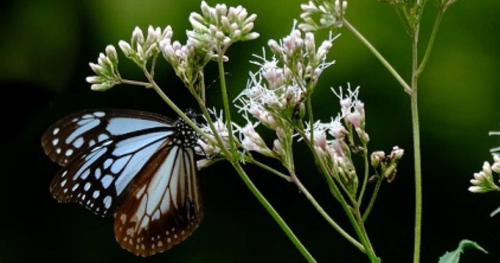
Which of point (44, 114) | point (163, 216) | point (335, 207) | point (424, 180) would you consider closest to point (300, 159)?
point (335, 207)

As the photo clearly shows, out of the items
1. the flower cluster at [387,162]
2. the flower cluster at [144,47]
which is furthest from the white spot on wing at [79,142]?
the flower cluster at [387,162]

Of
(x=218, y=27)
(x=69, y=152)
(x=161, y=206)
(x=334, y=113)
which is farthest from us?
(x=334, y=113)

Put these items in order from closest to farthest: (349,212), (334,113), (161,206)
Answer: (349,212) → (161,206) → (334,113)

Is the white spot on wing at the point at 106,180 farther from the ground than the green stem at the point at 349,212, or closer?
farther from the ground

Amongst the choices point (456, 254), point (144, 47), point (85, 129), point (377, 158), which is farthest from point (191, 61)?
point (85, 129)

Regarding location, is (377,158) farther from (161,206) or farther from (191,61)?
(161,206)

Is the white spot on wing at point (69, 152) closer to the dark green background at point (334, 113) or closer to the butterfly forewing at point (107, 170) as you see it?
the butterfly forewing at point (107, 170)

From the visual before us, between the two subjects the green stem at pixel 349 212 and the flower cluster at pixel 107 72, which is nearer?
the green stem at pixel 349 212
